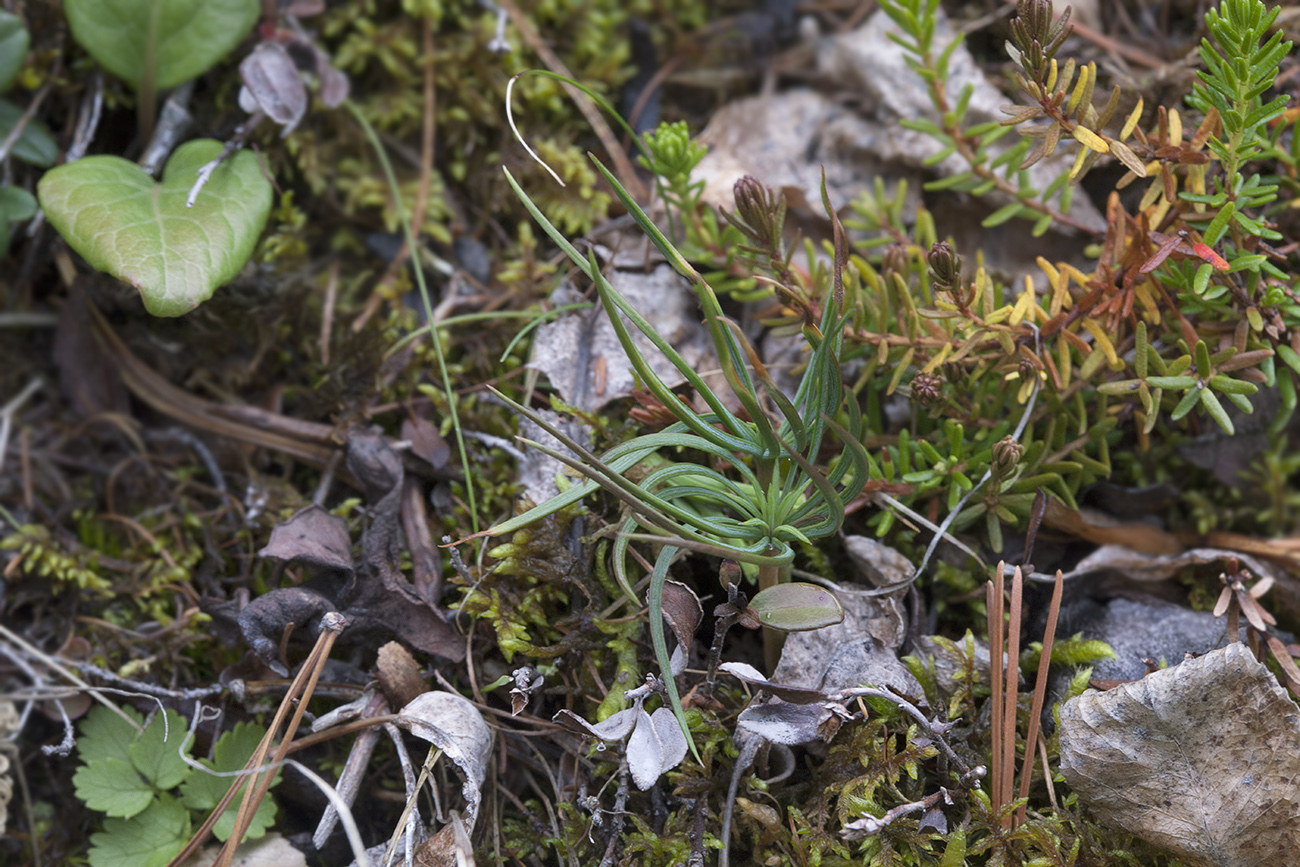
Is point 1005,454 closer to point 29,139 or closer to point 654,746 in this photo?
point 654,746

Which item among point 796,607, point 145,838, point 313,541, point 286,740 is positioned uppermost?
point 796,607

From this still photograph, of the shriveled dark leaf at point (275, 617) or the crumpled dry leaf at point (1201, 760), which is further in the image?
the shriveled dark leaf at point (275, 617)

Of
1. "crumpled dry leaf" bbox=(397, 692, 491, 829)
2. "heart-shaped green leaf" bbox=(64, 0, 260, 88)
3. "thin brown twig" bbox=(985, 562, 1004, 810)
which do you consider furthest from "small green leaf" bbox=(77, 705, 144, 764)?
"thin brown twig" bbox=(985, 562, 1004, 810)

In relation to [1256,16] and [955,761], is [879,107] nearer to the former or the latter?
[1256,16]

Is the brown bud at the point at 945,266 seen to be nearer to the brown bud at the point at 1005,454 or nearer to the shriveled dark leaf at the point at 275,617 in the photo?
the brown bud at the point at 1005,454

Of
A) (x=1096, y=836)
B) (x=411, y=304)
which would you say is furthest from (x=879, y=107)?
(x=1096, y=836)

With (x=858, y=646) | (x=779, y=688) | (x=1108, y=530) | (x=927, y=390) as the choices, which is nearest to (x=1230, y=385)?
(x=1108, y=530)

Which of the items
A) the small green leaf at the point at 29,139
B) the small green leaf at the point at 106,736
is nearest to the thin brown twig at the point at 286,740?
the small green leaf at the point at 106,736
